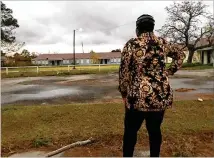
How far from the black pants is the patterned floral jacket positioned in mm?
82

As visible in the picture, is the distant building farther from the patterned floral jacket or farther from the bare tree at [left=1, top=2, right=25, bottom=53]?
the patterned floral jacket

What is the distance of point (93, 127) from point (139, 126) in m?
2.07

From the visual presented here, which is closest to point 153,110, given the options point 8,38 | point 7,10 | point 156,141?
point 156,141

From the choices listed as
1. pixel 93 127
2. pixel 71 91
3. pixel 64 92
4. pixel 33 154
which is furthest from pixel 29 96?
pixel 33 154

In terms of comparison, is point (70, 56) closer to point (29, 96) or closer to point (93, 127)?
point (29, 96)

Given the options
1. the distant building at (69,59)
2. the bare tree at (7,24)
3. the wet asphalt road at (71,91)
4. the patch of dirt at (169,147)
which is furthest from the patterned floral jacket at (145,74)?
the distant building at (69,59)

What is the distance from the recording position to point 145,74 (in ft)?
9.49

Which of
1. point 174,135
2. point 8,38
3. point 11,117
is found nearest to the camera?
point 174,135

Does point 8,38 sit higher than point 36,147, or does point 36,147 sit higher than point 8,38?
point 8,38

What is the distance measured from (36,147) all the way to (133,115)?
6.05ft

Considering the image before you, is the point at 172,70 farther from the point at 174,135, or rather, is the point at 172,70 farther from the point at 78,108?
the point at 78,108

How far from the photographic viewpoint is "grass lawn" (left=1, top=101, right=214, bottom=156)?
4.24m

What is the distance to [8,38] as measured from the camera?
53156 mm

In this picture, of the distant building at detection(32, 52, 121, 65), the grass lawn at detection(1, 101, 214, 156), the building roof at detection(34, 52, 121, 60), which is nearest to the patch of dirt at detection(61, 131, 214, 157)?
the grass lawn at detection(1, 101, 214, 156)
